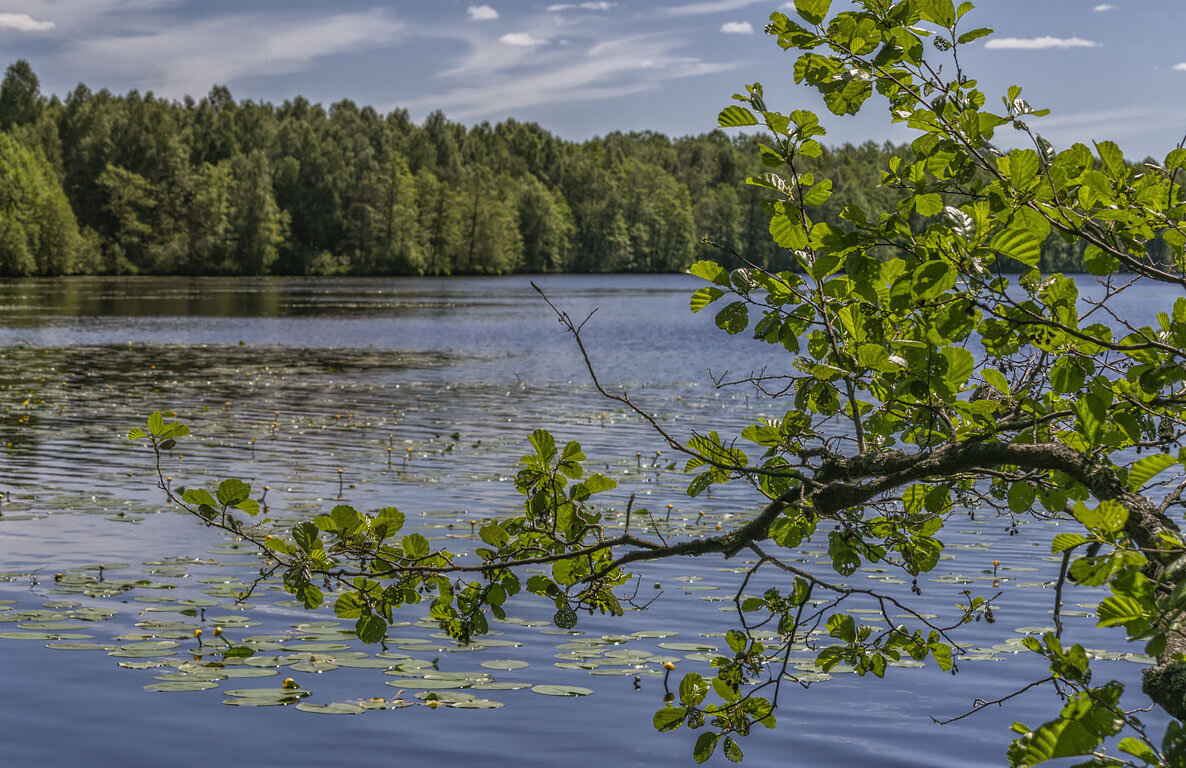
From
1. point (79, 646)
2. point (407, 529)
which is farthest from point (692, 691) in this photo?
point (407, 529)

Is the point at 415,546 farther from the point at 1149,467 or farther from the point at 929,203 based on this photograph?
the point at 1149,467

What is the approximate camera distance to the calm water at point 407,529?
6.25 meters

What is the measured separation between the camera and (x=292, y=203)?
11975cm

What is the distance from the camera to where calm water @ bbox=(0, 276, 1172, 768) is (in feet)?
20.5

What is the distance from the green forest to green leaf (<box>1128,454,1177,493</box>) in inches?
3681

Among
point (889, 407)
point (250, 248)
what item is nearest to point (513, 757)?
point (889, 407)

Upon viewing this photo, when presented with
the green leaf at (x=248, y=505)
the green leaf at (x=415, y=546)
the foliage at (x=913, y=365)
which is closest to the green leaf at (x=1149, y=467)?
the foliage at (x=913, y=365)

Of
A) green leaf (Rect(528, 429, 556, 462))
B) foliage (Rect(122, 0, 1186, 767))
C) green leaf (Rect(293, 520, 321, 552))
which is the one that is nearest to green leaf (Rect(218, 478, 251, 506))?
foliage (Rect(122, 0, 1186, 767))

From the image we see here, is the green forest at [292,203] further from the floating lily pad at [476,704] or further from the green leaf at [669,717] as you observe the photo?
the green leaf at [669,717]

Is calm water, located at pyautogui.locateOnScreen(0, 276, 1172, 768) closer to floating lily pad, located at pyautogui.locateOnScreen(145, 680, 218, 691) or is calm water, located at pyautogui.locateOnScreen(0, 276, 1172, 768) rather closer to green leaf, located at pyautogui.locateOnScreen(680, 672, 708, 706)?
floating lily pad, located at pyautogui.locateOnScreen(145, 680, 218, 691)

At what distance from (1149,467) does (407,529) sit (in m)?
9.15

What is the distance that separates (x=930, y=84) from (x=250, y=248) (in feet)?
368

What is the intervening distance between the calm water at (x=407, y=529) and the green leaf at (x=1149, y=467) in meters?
3.70

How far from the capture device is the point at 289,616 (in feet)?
27.2
